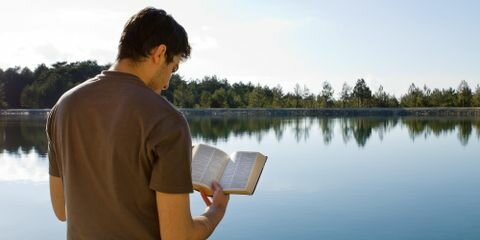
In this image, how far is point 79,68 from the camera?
46719mm

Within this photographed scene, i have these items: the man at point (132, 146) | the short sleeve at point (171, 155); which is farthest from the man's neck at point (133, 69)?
the short sleeve at point (171, 155)

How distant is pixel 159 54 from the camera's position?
1067 mm

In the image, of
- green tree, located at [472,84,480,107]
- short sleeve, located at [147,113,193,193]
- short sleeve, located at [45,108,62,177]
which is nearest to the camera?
short sleeve, located at [147,113,193,193]

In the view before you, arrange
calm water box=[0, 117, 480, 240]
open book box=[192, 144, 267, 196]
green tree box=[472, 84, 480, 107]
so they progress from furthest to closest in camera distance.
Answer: green tree box=[472, 84, 480, 107]
calm water box=[0, 117, 480, 240]
open book box=[192, 144, 267, 196]

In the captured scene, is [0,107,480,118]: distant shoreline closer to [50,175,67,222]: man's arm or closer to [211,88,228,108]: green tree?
[211,88,228,108]: green tree

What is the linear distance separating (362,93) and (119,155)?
1834 inches

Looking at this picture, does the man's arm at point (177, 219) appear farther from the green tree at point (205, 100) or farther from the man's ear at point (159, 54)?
the green tree at point (205, 100)

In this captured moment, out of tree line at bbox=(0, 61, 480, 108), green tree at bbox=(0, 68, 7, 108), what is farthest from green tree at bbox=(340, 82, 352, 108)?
green tree at bbox=(0, 68, 7, 108)

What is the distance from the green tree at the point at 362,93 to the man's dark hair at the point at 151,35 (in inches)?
1809

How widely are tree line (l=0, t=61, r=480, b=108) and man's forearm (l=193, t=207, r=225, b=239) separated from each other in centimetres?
4514

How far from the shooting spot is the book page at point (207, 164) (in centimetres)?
135

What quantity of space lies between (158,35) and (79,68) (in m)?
47.8

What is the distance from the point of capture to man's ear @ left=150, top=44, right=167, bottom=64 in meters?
1.06

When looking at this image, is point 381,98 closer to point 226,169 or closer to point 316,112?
point 316,112
